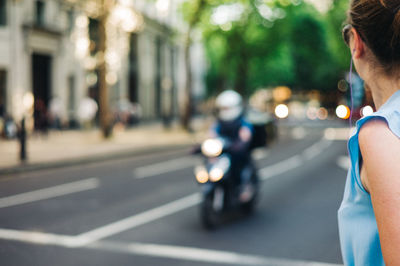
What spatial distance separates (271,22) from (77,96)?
16673 mm

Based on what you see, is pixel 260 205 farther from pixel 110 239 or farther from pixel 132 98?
pixel 132 98

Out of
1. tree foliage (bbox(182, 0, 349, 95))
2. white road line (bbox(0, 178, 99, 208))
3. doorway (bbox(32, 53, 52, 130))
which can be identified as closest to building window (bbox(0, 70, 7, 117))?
doorway (bbox(32, 53, 52, 130))

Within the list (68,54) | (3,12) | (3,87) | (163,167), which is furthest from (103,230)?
(68,54)

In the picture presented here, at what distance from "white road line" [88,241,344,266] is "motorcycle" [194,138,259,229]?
1.16 meters

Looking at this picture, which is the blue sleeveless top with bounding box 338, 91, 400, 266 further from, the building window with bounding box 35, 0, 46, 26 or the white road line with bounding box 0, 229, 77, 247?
the building window with bounding box 35, 0, 46, 26

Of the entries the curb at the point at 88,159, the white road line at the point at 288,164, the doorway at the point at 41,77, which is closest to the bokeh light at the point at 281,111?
the white road line at the point at 288,164

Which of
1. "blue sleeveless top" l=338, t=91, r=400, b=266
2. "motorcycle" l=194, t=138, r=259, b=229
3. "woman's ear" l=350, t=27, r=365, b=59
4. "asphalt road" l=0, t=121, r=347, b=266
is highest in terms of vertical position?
"woman's ear" l=350, t=27, r=365, b=59

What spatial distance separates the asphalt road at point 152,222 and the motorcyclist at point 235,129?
2.43 ft

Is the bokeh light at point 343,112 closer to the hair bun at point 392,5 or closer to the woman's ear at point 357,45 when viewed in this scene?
the woman's ear at point 357,45

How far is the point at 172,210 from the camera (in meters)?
7.76

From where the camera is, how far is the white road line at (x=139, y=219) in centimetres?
611

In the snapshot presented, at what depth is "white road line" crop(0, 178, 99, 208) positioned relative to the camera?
8.27m

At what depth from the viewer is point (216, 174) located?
684 cm

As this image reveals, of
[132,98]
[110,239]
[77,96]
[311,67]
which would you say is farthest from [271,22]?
[110,239]
